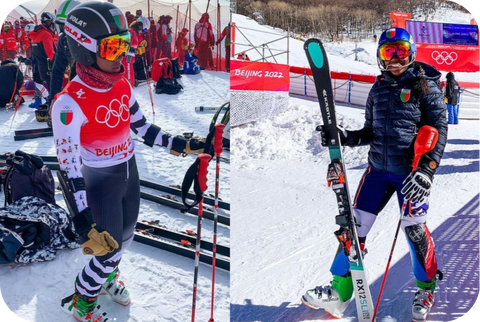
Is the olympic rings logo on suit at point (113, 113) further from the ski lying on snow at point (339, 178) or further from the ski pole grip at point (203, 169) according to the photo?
the ski lying on snow at point (339, 178)

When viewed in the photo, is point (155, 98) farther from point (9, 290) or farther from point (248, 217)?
point (9, 290)

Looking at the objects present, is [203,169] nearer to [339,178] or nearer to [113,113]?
[113,113]

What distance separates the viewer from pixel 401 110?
284 centimetres

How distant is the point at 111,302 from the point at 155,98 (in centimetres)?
410

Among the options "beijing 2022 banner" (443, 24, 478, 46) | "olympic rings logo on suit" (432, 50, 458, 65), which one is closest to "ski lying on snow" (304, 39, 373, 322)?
"beijing 2022 banner" (443, 24, 478, 46)

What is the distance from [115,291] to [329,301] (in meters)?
1.38

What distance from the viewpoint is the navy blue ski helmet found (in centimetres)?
283

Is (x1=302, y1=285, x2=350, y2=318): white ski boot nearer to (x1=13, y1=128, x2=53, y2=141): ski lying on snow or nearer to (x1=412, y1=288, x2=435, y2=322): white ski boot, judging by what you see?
(x1=412, y1=288, x2=435, y2=322): white ski boot

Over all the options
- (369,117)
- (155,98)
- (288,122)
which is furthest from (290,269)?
(288,122)

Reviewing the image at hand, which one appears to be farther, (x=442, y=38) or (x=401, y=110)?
(x=442, y=38)

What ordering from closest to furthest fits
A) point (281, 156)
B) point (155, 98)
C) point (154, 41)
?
point (155, 98) → point (281, 156) → point (154, 41)

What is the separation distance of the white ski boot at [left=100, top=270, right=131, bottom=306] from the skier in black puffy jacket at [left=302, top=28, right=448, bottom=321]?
4.05 feet

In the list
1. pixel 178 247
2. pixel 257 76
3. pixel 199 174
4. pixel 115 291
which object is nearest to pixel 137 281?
pixel 115 291

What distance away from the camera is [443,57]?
33.7 ft
